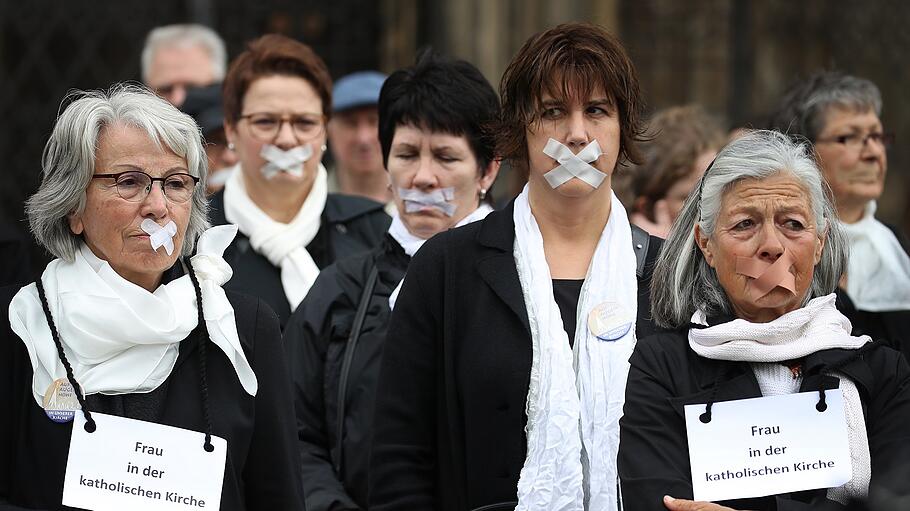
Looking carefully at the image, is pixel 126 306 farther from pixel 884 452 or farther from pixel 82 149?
pixel 884 452

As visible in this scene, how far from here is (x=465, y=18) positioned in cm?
1020

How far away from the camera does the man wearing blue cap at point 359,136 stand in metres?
6.85

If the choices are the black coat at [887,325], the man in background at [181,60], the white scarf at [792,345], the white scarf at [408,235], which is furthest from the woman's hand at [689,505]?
the man in background at [181,60]

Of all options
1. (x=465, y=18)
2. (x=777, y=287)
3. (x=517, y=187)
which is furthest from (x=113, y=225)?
(x=465, y=18)

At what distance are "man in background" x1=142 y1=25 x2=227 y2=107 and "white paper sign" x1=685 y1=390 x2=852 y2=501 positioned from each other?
4.40m

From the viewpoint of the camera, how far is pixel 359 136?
6.89 m

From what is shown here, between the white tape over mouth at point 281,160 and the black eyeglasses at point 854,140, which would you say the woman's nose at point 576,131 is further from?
the black eyeglasses at point 854,140

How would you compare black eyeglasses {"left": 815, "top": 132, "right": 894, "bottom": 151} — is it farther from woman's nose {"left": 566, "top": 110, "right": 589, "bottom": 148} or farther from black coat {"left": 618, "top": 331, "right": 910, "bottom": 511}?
black coat {"left": 618, "top": 331, "right": 910, "bottom": 511}

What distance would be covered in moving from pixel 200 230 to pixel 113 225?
291mm

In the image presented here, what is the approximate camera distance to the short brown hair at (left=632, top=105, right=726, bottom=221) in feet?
19.4

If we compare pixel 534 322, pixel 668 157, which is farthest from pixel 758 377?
pixel 668 157

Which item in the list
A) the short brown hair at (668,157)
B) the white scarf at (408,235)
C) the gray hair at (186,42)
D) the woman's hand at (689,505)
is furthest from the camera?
the gray hair at (186,42)

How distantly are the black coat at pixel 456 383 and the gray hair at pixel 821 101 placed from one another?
5.95ft

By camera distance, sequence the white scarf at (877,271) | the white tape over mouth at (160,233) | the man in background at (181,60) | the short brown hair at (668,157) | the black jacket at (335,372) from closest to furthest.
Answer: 1. the white tape over mouth at (160,233)
2. the black jacket at (335,372)
3. the white scarf at (877,271)
4. the short brown hair at (668,157)
5. the man in background at (181,60)
